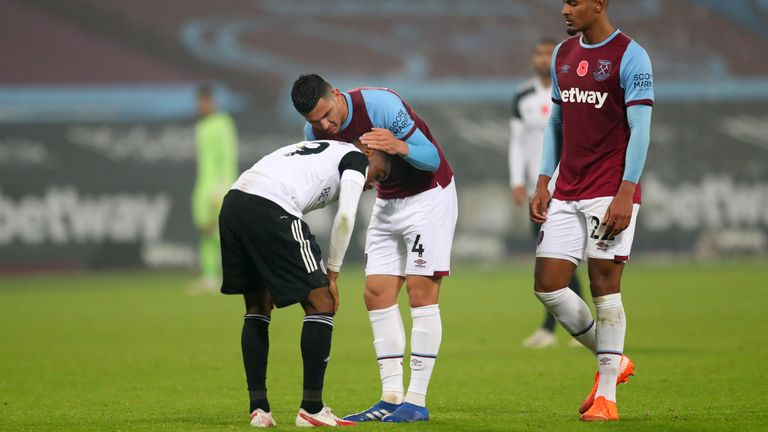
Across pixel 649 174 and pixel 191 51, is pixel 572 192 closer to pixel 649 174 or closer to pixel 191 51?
pixel 649 174

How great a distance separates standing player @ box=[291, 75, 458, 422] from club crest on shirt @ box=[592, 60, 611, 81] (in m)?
1.04

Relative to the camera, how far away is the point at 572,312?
22.6ft

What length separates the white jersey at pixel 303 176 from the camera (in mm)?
6285

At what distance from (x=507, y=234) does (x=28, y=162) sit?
335 inches

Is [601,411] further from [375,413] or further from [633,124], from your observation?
[633,124]

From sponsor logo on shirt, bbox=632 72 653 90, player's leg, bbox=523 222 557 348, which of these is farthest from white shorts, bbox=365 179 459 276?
player's leg, bbox=523 222 557 348

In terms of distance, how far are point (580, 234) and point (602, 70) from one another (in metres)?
0.93

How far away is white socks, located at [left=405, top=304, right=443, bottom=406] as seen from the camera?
6.71m

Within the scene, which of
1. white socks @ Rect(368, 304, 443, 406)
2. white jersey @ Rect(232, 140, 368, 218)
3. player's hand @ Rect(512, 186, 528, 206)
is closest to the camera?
white jersey @ Rect(232, 140, 368, 218)

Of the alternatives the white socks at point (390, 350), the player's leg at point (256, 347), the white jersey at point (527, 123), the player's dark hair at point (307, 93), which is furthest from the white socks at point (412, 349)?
the white jersey at point (527, 123)

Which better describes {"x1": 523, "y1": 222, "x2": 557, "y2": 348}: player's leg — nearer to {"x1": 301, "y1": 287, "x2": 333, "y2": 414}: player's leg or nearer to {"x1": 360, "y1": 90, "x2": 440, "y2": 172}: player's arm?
{"x1": 360, "y1": 90, "x2": 440, "y2": 172}: player's arm

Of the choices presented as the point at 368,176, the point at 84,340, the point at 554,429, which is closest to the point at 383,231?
the point at 368,176

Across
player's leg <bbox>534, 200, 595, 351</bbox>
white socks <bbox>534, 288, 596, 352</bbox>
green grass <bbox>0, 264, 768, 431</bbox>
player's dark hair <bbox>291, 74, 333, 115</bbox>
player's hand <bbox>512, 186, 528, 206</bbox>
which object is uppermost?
player's dark hair <bbox>291, 74, 333, 115</bbox>

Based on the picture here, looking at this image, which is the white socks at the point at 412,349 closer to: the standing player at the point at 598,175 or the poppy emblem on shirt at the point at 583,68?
the standing player at the point at 598,175
